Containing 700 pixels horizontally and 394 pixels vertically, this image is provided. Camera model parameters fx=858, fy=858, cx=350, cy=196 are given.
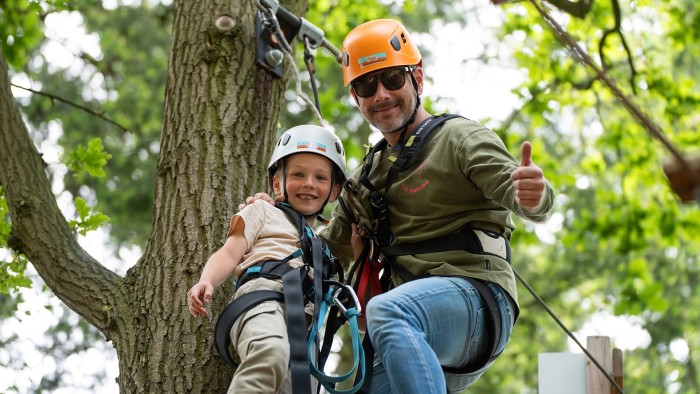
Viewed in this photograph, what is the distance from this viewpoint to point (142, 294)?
3764mm

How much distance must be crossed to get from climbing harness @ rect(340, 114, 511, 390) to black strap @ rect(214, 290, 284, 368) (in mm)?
438

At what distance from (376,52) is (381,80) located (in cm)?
12

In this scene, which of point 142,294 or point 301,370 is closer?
point 301,370

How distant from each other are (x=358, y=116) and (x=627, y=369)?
654cm

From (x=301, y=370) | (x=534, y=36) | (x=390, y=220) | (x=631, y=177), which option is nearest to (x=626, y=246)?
(x=631, y=177)

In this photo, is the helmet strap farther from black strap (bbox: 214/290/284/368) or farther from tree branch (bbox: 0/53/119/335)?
tree branch (bbox: 0/53/119/335)

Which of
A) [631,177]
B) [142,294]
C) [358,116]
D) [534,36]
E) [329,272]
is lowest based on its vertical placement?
[329,272]

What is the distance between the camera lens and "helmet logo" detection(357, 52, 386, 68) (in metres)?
3.52

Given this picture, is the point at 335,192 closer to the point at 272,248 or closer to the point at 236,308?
the point at 272,248

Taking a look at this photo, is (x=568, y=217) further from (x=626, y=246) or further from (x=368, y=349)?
(x=368, y=349)

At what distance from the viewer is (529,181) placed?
2.66 m

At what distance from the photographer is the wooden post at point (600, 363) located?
412 cm

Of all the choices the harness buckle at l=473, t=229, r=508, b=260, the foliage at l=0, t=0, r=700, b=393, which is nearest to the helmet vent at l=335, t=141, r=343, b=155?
the harness buckle at l=473, t=229, r=508, b=260

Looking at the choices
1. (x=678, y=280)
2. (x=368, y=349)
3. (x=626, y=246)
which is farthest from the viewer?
(x=678, y=280)
